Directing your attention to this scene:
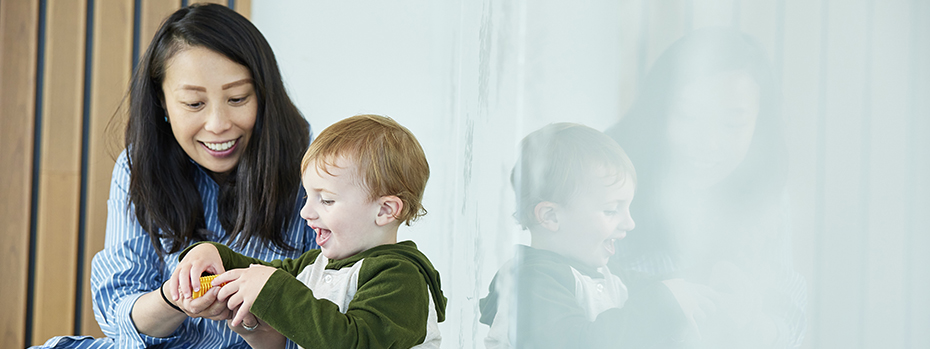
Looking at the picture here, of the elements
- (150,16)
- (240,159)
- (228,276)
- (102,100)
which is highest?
(150,16)

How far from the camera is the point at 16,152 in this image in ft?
6.04

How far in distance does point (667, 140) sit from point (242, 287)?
1.37 ft

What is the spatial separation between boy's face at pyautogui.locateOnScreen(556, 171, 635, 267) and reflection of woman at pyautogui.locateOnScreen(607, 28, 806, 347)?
0.06 ft

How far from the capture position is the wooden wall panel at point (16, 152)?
183 cm

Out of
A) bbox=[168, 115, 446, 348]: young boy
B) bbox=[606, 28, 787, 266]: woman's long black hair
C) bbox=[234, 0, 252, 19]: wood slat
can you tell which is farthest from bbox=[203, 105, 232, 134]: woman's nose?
bbox=[234, 0, 252, 19]: wood slat

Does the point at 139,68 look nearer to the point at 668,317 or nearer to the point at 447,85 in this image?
the point at 447,85

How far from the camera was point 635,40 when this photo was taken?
52 centimetres

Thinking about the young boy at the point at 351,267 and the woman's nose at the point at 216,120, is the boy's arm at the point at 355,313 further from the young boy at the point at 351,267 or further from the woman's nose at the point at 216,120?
the woman's nose at the point at 216,120

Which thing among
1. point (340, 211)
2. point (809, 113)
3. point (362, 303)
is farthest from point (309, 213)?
point (809, 113)

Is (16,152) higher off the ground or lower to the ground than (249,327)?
higher

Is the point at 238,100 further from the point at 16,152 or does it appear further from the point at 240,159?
the point at 16,152

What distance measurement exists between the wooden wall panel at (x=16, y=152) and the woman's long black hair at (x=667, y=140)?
200 cm

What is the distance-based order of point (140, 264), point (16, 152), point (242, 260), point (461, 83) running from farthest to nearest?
point (16, 152)
point (461, 83)
point (140, 264)
point (242, 260)

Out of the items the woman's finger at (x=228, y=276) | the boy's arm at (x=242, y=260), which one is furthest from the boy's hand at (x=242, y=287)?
the boy's arm at (x=242, y=260)
